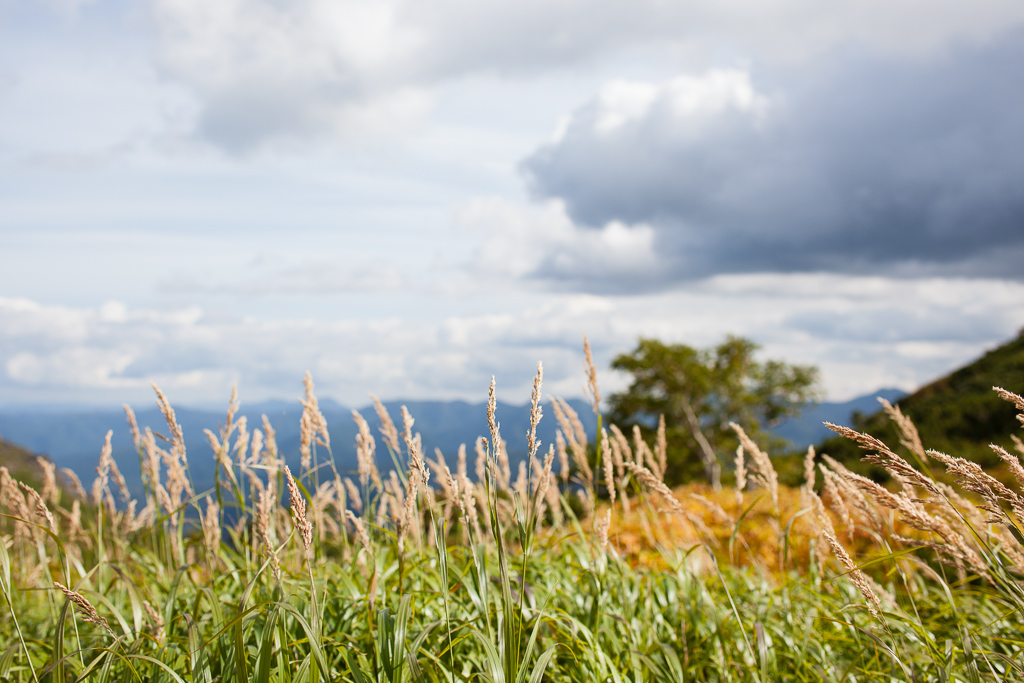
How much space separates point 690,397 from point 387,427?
66.0 ft

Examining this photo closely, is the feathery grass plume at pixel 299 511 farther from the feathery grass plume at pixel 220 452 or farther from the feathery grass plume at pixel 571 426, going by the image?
the feathery grass plume at pixel 571 426

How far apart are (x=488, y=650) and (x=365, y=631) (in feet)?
3.46

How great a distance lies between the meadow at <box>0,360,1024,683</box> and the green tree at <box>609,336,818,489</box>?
1732 centimetres

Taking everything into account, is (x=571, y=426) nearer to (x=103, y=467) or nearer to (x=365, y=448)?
(x=365, y=448)

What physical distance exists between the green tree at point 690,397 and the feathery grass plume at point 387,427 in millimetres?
17970

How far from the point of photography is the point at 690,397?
21.8 metres

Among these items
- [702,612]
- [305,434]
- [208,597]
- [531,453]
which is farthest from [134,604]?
[702,612]

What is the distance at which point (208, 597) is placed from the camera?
2.46 m

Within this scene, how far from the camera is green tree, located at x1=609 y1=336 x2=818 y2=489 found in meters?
21.1

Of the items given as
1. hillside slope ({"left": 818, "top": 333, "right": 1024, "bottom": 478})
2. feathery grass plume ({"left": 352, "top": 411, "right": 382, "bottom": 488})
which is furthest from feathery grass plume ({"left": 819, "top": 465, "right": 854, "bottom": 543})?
hillside slope ({"left": 818, "top": 333, "right": 1024, "bottom": 478})

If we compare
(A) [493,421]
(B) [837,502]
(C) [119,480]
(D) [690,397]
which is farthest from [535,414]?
(D) [690,397]

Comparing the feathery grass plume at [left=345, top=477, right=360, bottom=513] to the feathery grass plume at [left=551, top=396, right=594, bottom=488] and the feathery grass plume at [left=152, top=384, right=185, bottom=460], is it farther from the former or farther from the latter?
the feathery grass plume at [left=551, top=396, right=594, bottom=488]

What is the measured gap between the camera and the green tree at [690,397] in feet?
69.1

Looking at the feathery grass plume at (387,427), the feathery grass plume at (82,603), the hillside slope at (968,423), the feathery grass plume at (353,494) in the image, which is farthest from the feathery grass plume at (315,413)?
the hillside slope at (968,423)
